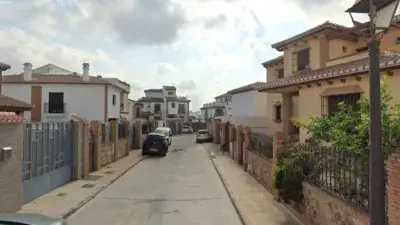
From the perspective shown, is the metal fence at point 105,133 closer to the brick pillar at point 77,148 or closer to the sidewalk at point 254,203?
the brick pillar at point 77,148

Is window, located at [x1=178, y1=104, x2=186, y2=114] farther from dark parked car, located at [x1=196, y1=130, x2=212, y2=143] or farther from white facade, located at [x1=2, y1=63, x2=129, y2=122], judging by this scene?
white facade, located at [x1=2, y1=63, x2=129, y2=122]

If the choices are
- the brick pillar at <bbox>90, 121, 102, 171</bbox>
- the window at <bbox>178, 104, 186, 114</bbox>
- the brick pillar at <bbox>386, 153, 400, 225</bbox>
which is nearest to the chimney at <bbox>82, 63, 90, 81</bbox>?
the brick pillar at <bbox>90, 121, 102, 171</bbox>

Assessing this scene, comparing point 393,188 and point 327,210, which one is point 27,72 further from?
point 393,188

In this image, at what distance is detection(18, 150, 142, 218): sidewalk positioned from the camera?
33.4ft

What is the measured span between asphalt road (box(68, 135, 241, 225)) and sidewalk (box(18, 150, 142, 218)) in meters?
0.27

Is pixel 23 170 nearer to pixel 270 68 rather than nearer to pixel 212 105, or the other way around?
pixel 270 68

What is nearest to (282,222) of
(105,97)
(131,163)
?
(131,163)

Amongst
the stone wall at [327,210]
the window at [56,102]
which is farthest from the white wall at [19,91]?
the stone wall at [327,210]

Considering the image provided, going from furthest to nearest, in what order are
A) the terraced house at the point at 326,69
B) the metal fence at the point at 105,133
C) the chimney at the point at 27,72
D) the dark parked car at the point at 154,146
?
the chimney at the point at 27,72 < the dark parked car at the point at 154,146 < the metal fence at the point at 105,133 < the terraced house at the point at 326,69

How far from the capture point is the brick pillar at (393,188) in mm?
5090

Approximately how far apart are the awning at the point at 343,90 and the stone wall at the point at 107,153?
12.1 metres

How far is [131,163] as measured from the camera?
22.6 meters

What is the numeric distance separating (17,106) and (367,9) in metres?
12.5

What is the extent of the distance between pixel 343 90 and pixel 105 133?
45.4 feet
